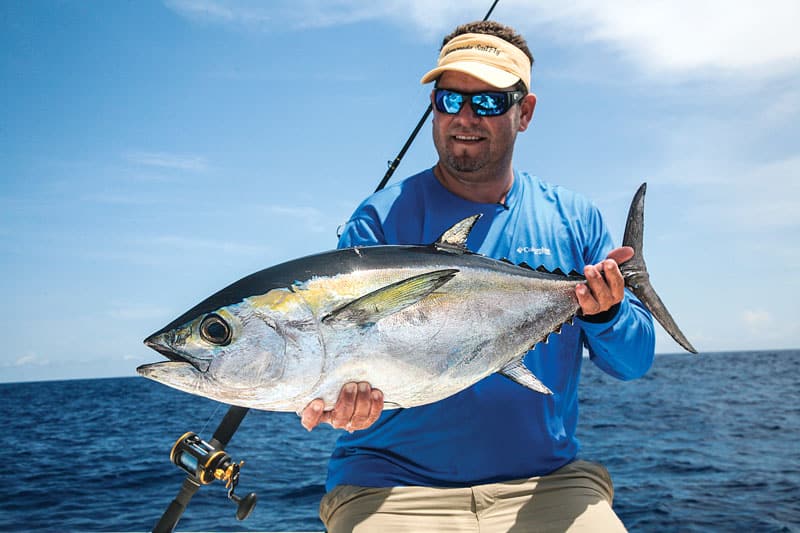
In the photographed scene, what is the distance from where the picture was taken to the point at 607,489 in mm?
2949

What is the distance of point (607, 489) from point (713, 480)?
981 centimetres

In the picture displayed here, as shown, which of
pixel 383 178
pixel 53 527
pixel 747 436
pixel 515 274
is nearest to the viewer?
pixel 515 274

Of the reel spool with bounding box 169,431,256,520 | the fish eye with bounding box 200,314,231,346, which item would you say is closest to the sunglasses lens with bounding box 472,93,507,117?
the fish eye with bounding box 200,314,231,346

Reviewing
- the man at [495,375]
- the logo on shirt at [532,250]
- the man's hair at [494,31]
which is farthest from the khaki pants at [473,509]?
the man's hair at [494,31]

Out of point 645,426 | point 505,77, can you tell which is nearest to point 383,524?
point 505,77

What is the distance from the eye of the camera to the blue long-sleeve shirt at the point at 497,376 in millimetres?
2734

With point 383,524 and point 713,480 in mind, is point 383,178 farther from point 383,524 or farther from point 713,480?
point 713,480

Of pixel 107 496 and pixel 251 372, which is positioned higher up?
pixel 251 372

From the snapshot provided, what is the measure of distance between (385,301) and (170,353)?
0.62 metres

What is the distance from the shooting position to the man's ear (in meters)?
3.30

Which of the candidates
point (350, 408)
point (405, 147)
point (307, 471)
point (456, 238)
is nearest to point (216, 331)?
point (350, 408)

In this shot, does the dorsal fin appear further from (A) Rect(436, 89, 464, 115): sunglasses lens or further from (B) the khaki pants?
(B) the khaki pants

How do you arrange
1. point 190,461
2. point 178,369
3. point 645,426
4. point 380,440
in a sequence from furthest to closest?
point 645,426
point 190,461
point 380,440
point 178,369

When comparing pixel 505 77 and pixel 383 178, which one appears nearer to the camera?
Result: pixel 505 77
